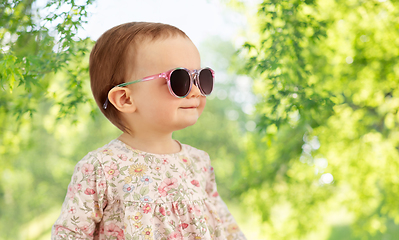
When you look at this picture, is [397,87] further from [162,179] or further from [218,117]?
[218,117]

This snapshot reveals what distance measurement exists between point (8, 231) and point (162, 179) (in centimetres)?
1035

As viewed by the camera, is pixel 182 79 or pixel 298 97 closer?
pixel 182 79

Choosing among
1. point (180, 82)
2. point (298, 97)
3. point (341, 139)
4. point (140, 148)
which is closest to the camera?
point (180, 82)

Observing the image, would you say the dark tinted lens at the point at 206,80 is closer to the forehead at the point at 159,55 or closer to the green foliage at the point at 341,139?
the forehead at the point at 159,55

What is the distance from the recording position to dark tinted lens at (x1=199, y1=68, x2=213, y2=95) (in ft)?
4.10

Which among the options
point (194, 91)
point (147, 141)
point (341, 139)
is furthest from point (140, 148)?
point (341, 139)

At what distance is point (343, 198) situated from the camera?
439 centimetres

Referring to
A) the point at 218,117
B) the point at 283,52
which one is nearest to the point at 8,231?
the point at 218,117

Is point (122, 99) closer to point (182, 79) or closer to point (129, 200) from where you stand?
point (182, 79)

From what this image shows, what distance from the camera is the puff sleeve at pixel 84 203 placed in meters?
1.15

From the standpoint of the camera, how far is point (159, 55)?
3.98 ft

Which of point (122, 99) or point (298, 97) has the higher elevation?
point (298, 97)

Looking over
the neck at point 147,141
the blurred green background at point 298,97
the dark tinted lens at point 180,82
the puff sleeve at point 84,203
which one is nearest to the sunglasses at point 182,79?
the dark tinted lens at point 180,82

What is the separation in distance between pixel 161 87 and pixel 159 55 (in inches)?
4.6
